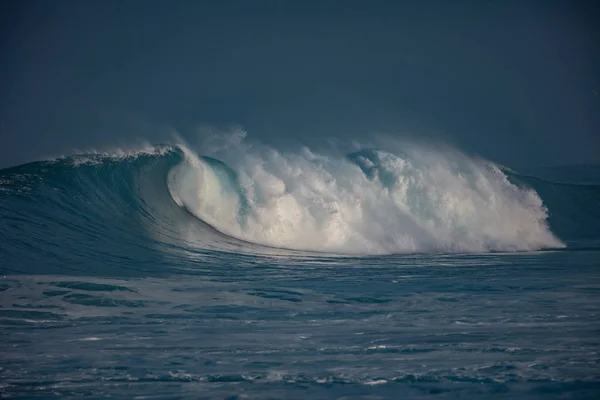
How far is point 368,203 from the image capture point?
14086mm

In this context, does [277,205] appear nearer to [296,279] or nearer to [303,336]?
[296,279]

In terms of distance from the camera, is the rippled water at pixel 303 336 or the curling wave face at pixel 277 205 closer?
the rippled water at pixel 303 336

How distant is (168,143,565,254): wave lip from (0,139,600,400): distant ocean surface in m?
0.04

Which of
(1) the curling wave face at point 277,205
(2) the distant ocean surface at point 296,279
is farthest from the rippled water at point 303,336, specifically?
(1) the curling wave face at point 277,205

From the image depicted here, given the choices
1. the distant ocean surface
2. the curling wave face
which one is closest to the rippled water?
the distant ocean surface

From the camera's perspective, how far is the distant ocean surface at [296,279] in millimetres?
4066

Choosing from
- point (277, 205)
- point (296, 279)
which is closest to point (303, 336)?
point (296, 279)

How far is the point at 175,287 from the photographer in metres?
7.65

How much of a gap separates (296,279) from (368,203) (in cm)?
588

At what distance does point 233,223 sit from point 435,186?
476 cm

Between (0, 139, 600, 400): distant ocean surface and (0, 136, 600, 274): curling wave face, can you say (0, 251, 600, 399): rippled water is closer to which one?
(0, 139, 600, 400): distant ocean surface

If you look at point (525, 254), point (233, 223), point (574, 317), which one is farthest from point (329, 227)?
point (574, 317)

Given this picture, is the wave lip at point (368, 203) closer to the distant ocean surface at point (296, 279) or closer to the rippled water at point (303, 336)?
the distant ocean surface at point (296, 279)

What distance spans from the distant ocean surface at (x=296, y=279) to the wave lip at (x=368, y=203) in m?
Answer: 0.04
